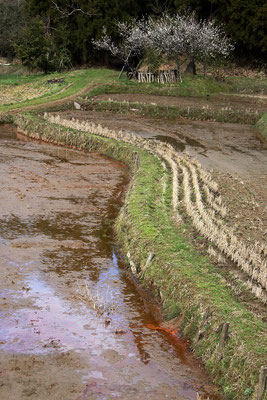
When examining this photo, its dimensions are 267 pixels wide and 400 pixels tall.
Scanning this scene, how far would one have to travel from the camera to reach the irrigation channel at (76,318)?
5660 millimetres

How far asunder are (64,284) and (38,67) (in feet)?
115

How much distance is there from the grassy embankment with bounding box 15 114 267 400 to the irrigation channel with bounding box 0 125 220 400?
0.27 m

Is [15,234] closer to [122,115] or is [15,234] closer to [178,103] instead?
[122,115]

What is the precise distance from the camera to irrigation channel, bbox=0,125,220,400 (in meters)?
5.66

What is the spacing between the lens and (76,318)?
7082mm

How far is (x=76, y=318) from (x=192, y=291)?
169 cm

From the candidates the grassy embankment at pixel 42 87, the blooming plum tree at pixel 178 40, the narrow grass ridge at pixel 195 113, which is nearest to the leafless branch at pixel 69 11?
the blooming plum tree at pixel 178 40

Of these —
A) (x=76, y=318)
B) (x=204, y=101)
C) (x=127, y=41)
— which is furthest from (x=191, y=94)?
(x=76, y=318)

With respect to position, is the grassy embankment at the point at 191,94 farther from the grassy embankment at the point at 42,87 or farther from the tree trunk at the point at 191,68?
the tree trunk at the point at 191,68

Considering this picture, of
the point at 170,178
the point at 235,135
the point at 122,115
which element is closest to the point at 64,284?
the point at 170,178

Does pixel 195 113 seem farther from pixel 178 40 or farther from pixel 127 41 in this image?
pixel 127 41

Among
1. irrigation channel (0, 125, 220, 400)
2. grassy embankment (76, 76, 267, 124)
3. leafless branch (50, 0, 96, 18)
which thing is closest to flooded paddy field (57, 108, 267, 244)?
grassy embankment (76, 76, 267, 124)

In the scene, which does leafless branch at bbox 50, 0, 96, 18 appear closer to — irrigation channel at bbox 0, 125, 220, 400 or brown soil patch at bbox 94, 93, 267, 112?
brown soil patch at bbox 94, 93, 267, 112

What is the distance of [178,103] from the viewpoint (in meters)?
29.4
